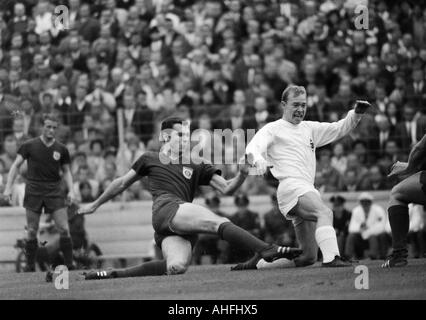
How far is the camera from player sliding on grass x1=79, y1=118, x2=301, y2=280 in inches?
411

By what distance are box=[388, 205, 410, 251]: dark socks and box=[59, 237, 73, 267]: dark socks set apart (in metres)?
5.16

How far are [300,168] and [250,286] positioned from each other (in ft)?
6.94

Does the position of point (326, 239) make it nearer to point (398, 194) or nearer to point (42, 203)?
point (398, 194)

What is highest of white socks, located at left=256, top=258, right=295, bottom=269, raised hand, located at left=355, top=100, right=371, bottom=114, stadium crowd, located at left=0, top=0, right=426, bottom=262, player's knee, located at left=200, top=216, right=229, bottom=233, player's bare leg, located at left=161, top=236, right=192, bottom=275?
Answer: stadium crowd, located at left=0, top=0, right=426, bottom=262

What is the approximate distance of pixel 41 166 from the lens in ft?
46.6

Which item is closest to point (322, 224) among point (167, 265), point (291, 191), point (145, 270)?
point (291, 191)

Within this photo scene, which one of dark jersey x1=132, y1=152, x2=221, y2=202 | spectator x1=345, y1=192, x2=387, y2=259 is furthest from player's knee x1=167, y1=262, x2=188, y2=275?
spectator x1=345, y1=192, x2=387, y2=259

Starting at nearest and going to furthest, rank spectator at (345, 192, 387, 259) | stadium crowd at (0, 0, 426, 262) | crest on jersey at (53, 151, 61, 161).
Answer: crest on jersey at (53, 151, 61, 161)
spectator at (345, 192, 387, 259)
stadium crowd at (0, 0, 426, 262)

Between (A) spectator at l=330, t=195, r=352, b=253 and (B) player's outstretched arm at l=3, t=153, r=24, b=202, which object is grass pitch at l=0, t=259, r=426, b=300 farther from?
(A) spectator at l=330, t=195, r=352, b=253

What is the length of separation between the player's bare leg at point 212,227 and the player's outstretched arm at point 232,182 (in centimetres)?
33

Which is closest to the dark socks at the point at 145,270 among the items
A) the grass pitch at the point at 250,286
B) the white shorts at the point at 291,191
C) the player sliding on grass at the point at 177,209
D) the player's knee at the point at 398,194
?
the player sliding on grass at the point at 177,209

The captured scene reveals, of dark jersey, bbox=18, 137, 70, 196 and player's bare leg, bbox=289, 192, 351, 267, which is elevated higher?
dark jersey, bbox=18, 137, 70, 196

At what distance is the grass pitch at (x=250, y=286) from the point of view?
8586mm
